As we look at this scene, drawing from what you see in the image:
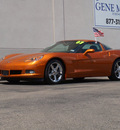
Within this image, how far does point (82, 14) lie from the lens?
20750mm

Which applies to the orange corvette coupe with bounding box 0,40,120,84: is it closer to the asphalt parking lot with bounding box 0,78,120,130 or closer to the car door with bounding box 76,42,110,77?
the car door with bounding box 76,42,110,77

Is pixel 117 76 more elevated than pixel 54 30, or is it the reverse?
pixel 54 30

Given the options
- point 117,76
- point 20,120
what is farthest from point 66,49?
point 20,120

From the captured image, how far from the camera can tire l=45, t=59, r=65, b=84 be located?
9023mm

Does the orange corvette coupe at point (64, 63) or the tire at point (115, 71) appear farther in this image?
the tire at point (115, 71)

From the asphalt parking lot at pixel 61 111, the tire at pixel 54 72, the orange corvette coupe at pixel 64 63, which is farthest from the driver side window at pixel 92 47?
the asphalt parking lot at pixel 61 111

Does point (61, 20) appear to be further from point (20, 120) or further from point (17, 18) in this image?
point (20, 120)

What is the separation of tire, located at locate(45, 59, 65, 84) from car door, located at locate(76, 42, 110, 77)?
574 mm

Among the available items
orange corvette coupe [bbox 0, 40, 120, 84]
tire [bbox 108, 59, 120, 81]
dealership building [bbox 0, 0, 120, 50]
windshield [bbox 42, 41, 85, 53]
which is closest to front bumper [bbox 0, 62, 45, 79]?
orange corvette coupe [bbox 0, 40, 120, 84]

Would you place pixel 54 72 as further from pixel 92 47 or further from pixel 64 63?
pixel 92 47

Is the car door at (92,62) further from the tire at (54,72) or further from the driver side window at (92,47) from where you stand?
the tire at (54,72)

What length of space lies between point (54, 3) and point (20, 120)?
51.0ft

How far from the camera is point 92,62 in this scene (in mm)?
9953

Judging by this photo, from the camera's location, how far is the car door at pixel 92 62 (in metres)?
9.73
